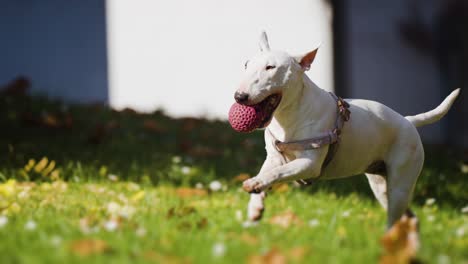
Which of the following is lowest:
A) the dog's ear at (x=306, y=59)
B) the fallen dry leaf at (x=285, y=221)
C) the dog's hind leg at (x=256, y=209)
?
→ the fallen dry leaf at (x=285, y=221)

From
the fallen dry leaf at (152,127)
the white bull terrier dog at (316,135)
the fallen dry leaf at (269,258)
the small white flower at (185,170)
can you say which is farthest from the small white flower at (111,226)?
the fallen dry leaf at (152,127)

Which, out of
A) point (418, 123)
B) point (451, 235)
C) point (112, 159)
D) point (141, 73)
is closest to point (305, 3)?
point (141, 73)

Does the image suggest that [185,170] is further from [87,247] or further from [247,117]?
[87,247]

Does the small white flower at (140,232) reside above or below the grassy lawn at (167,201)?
above

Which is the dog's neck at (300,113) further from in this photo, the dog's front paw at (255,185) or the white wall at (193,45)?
the white wall at (193,45)

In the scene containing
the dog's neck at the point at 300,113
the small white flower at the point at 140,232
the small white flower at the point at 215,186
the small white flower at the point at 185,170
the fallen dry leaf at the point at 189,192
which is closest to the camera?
the small white flower at the point at 140,232

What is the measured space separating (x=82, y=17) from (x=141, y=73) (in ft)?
3.16

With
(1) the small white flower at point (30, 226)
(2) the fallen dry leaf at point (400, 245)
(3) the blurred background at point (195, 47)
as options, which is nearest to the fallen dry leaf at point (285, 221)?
(2) the fallen dry leaf at point (400, 245)

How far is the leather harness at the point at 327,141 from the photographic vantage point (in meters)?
2.04

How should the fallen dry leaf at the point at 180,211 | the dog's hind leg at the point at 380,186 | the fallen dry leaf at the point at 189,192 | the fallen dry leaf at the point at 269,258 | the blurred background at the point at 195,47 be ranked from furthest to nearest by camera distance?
the blurred background at the point at 195,47 < the fallen dry leaf at the point at 189,192 < the dog's hind leg at the point at 380,186 < the fallen dry leaf at the point at 180,211 < the fallen dry leaf at the point at 269,258

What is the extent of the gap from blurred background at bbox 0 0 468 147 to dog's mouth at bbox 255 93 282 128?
4726mm

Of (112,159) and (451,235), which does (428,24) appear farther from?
(451,235)

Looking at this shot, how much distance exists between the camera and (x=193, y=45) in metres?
6.93

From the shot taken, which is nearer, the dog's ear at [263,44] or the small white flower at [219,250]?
the small white flower at [219,250]
